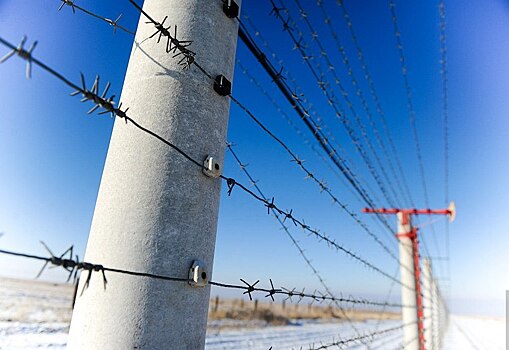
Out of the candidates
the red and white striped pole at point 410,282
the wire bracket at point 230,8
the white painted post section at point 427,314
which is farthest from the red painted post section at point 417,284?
the wire bracket at point 230,8

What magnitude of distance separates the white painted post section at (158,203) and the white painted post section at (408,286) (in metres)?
4.31

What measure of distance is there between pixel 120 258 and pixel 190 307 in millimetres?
221

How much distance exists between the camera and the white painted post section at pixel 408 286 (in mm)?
4305

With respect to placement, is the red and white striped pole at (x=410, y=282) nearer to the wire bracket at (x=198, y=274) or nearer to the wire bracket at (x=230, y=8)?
the wire bracket at (x=230, y=8)

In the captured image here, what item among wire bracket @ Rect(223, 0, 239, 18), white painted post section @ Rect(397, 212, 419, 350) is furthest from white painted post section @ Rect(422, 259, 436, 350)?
wire bracket @ Rect(223, 0, 239, 18)

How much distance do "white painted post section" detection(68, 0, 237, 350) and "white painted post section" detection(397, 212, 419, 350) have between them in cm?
431

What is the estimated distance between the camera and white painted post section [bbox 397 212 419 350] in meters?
4.30

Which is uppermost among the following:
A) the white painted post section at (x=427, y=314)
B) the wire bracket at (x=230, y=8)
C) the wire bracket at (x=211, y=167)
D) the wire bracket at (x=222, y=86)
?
the wire bracket at (x=230, y=8)

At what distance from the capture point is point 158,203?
2.85ft

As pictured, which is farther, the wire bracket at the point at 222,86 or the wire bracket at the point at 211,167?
the wire bracket at the point at 222,86

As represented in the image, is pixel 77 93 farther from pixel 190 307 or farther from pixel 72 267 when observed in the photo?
pixel 190 307

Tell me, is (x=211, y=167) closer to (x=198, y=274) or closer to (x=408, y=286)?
Answer: (x=198, y=274)

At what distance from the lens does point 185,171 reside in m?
0.92

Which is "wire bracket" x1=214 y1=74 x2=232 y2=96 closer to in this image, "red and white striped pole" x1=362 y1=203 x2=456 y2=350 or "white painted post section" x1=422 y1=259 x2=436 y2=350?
"red and white striped pole" x1=362 y1=203 x2=456 y2=350
